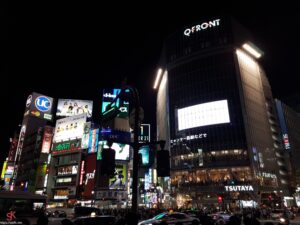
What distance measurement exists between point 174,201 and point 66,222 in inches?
3047

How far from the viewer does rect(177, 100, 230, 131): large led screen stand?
3199 inches

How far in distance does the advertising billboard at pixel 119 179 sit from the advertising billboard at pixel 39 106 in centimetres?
4564

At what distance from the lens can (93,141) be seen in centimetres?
7281

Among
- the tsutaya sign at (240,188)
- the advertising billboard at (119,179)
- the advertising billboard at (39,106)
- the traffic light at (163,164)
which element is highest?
the advertising billboard at (39,106)

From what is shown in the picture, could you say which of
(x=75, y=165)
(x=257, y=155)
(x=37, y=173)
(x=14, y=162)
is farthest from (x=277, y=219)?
(x=14, y=162)

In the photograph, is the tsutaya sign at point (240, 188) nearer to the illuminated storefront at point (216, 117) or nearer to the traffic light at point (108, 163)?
the illuminated storefront at point (216, 117)

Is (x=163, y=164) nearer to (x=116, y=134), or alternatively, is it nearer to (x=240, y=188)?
(x=116, y=134)

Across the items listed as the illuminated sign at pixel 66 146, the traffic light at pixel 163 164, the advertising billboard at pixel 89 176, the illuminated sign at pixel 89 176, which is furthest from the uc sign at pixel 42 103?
the traffic light at pixel 163 164

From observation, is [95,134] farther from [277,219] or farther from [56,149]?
[277,219]

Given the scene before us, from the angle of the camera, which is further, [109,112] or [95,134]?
[95,134]

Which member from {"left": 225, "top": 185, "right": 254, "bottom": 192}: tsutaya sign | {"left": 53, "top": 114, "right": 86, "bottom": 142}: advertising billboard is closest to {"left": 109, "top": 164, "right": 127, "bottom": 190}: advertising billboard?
{"left": 53, "top": 114, "right": 86, "bottom": 142}: advertising billboard

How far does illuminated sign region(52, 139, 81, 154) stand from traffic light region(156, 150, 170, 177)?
68613mm

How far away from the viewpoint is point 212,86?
86.8 meters

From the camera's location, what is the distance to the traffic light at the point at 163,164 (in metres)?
8.17
